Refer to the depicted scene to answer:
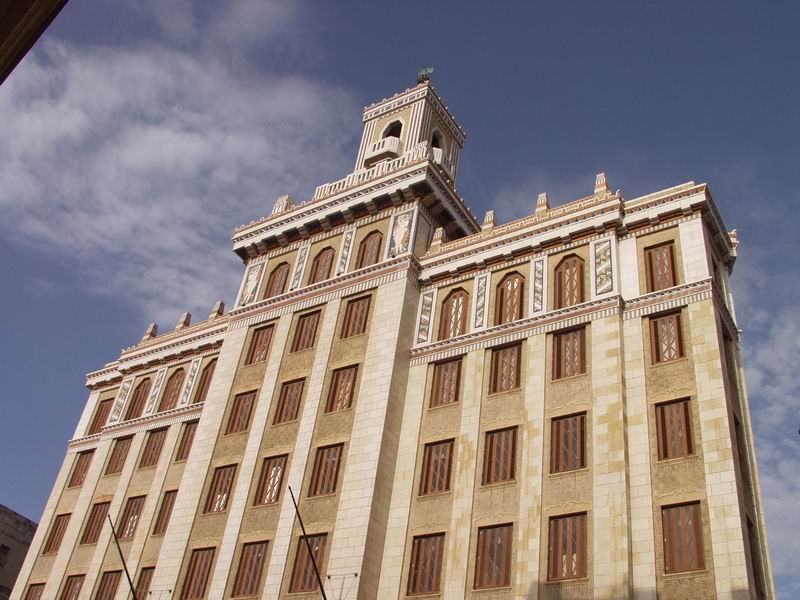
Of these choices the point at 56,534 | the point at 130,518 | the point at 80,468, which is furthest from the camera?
the point at 80,468

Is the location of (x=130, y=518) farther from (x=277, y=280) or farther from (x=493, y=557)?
(x=493, y=557)

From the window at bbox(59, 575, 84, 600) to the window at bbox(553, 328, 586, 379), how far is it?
77.4ft

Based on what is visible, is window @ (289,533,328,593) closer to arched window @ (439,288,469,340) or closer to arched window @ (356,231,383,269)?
arched window @ (439,288,469,340)

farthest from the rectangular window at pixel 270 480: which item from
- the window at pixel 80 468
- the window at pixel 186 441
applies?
the window at pixel 80 468

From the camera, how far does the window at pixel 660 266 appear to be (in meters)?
28.8

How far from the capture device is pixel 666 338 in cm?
2761

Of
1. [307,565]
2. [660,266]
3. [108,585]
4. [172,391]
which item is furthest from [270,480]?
[660,266]

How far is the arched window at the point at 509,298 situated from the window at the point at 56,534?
2423 cm

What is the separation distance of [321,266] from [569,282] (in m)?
12.4

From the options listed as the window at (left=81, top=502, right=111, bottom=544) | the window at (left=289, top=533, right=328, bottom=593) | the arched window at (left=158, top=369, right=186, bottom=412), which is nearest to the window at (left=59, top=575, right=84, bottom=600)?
the window at (left=81, top=502, right=111, bottom=544)

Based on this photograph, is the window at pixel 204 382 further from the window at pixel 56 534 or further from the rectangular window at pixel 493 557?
the rectangular window at pixel 493 557

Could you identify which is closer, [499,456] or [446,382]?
[499,456]

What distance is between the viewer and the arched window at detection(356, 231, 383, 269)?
36719 millimetres

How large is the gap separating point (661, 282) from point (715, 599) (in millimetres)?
11062
